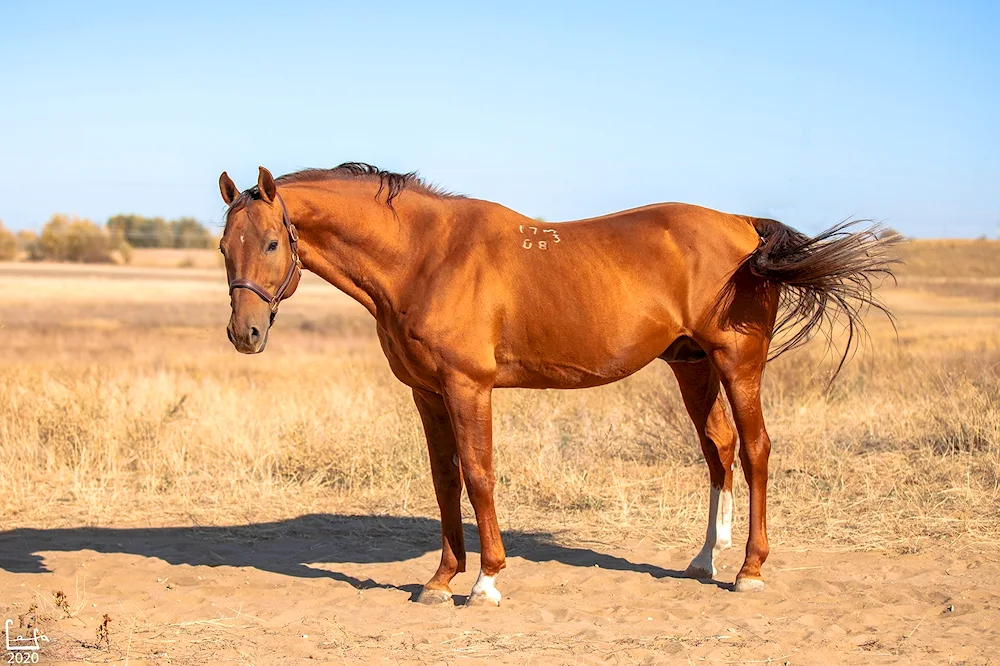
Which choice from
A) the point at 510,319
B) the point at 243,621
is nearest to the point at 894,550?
the point at 510,319

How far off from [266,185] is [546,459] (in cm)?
404

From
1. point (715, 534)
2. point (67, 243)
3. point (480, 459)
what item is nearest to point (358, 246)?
point (480, 459)

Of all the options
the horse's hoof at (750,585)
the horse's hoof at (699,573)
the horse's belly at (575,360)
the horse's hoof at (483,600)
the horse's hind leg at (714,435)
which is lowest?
the horse's hoof at (483,600)

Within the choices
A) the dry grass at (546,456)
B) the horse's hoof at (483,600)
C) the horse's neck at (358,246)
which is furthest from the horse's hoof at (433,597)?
the dry grass at (546,456)

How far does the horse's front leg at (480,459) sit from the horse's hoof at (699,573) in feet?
4.19

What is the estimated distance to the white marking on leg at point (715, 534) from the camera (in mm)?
6055

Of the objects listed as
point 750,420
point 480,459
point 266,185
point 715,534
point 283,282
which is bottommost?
point 715,534

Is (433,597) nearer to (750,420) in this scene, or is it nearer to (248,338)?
(248,338)

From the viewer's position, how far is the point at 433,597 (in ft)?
18.4

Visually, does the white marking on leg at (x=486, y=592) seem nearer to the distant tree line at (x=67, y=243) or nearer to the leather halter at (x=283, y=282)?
the leather halter at (x=283, y=282)

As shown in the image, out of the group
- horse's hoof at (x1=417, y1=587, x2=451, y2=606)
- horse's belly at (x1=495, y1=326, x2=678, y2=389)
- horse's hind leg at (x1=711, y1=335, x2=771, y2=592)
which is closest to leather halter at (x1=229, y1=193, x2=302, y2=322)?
horse's belly at (x1=495, y1=326, x2=678, y2=389)

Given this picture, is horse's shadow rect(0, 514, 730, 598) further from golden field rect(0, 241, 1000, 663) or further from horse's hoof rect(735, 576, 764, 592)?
horse's hoof rect(735, 576, 764, 592)

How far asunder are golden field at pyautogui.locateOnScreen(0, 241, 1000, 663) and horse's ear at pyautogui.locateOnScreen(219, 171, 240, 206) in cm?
227

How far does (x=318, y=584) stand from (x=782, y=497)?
3.55 meters
